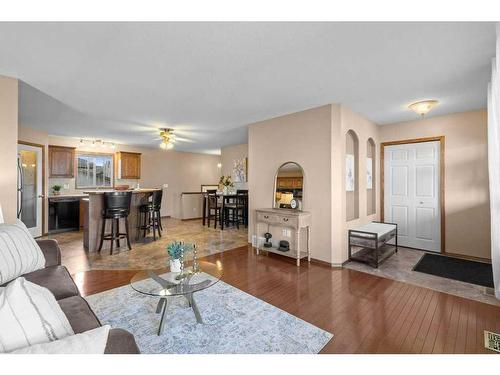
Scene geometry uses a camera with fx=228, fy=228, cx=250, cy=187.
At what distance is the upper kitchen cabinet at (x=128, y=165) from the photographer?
7086 mm

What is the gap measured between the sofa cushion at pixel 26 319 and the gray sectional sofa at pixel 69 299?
193mm

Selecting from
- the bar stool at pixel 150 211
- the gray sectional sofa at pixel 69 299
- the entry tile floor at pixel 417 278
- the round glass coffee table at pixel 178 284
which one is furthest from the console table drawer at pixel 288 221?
the bar stool at pixel 150 211

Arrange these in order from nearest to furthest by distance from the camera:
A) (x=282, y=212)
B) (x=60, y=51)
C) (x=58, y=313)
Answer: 1. (x=58, y=313)
2. (x=60, y=51)
3. (x=282, y=212)

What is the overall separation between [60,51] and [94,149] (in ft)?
18.0

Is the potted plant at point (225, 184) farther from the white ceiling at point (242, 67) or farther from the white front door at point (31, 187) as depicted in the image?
the white front door at point (31, 187)

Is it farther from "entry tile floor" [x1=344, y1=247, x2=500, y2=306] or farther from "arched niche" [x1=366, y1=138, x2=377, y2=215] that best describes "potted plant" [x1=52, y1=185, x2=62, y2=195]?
"arched niche" [x1=366, y1=138, x2=377, y2=215]

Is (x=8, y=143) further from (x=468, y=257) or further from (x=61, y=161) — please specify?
(x=468, y=257)

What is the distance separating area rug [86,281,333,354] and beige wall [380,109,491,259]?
3.69 metres

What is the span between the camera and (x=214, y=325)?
2.05 meters

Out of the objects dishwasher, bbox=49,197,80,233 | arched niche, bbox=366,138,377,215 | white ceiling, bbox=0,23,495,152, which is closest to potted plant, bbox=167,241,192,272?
white ceiling, bbox=0,23,495,152

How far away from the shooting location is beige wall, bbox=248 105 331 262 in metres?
3.60
